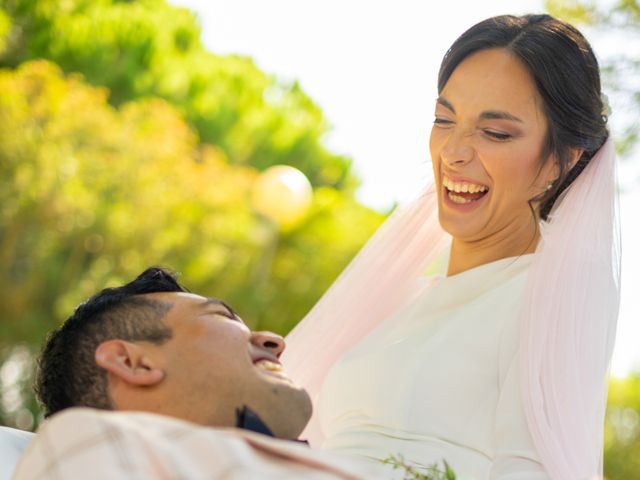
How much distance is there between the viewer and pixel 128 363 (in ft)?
6.74

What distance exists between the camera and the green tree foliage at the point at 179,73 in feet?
44.9

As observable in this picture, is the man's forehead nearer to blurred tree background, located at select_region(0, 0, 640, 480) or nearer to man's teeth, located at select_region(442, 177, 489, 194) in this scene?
man's teeth, located at select_region(442, 177, 489, 194)

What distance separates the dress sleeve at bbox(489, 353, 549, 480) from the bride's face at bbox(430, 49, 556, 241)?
405 millimetres

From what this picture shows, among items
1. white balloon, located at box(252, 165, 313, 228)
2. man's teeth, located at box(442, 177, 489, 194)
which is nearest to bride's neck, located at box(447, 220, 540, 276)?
man's teeth, located at box(442, 177, 489, 194)

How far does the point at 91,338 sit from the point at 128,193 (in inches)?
396

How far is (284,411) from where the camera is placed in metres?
2.00

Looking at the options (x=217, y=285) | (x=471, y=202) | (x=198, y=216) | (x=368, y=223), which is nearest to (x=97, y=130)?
(x=198, y=216)

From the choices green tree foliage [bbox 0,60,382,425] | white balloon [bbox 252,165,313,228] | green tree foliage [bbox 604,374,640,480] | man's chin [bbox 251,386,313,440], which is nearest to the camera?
man's chin [bbox 251,386,313,440]

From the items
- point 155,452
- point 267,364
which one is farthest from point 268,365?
point 155,452

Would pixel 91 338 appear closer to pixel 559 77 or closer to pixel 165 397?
pixel 165 397

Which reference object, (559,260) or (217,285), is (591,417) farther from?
(217,285)

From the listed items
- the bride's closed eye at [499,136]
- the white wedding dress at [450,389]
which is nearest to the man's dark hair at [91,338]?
the white wedding dress at [450,389]

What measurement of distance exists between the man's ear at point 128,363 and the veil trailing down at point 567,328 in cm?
85

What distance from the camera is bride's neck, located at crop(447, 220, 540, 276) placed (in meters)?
2.84
